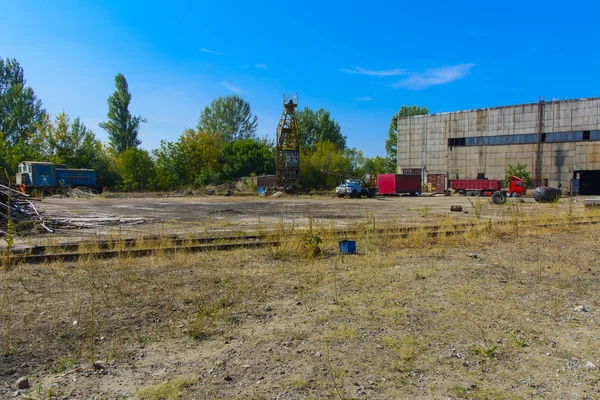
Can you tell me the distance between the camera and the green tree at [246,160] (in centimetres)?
5206

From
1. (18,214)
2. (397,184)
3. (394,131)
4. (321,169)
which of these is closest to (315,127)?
(394,131)

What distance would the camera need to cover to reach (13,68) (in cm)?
6075

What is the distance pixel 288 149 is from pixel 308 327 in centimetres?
4049

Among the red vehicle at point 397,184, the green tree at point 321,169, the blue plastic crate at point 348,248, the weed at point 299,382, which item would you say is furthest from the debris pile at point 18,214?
the green tree at point 321,169

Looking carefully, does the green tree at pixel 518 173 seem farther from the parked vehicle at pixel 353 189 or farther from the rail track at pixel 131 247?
the rail track at pixel 131 247

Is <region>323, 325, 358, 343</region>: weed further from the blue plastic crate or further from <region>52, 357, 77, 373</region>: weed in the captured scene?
the blue plastic crate

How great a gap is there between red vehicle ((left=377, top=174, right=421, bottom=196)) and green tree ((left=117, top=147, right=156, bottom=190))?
29.3 metres

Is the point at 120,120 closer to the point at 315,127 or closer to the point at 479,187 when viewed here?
the point at 315,127

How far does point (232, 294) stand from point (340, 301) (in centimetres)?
154

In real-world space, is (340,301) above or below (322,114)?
below

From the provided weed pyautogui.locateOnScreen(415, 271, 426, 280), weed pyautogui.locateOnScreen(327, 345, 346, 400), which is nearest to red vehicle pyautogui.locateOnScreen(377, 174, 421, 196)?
weed pyautogui.locateOnScreen(415, 271, 426, 280)

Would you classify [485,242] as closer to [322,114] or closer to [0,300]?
[0,300]

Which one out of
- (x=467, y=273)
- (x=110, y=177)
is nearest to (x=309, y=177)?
(x=110, y=177)

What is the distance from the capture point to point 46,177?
125 feet
